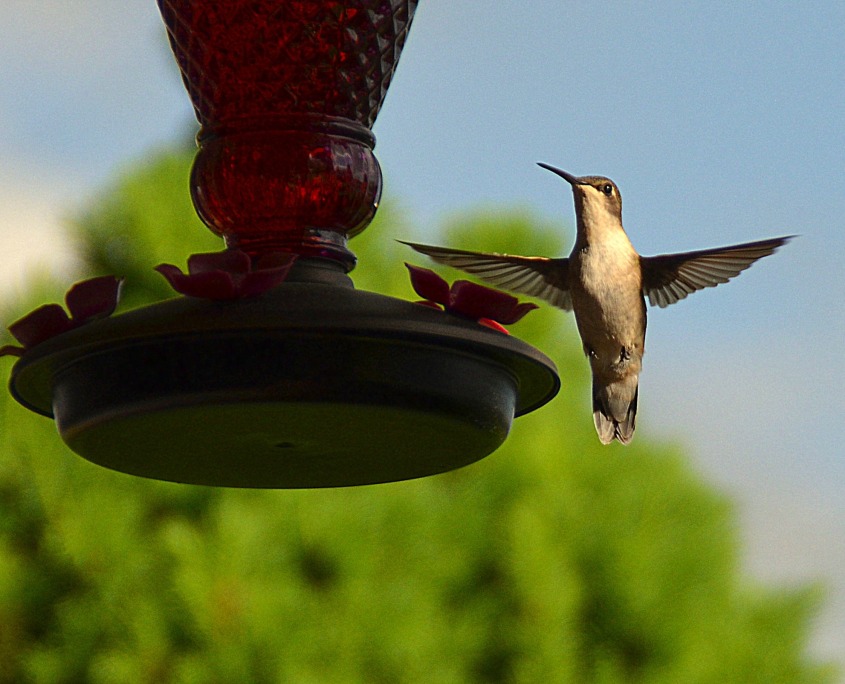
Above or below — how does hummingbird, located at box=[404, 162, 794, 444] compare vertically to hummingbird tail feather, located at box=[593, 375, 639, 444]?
above

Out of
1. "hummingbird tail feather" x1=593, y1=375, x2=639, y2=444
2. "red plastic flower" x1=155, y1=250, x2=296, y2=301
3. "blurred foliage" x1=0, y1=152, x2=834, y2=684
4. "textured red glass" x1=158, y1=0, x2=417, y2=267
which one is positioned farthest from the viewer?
"blurred foliage" x1=0, y1=152, x2=834, y2=684

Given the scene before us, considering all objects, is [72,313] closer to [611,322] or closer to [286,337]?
[286,337]

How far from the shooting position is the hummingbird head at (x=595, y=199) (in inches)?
149

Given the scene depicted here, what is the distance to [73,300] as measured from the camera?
227 centimetres

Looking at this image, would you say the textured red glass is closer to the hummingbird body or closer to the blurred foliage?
the hummingbird body

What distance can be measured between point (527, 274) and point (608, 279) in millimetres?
367

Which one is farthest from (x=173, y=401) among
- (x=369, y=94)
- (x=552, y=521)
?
(x=552, y=521)

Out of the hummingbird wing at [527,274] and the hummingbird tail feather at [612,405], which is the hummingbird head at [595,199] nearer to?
the hummingbird wing at [527,274]

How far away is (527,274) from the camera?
13.4 feet

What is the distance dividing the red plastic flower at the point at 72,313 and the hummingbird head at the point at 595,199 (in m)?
1.84

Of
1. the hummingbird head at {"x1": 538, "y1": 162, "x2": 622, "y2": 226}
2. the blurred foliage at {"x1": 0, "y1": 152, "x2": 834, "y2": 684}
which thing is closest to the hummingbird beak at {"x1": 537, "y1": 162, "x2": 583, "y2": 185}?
the hummingbird head at {"x1": 538, "y1": 162, "x2": 622, "y2": 226}

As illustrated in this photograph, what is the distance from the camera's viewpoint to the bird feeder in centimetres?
204

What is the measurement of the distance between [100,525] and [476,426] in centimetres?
615

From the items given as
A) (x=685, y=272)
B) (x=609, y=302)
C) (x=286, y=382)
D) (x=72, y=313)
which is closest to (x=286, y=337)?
(x=286, y=382)
